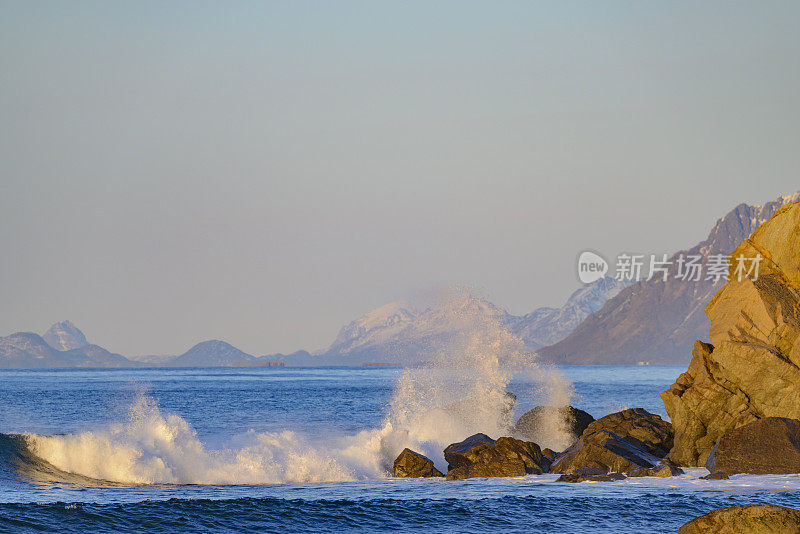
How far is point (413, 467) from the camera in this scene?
32.6 m

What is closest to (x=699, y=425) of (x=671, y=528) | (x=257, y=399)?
(x=671, y=528)

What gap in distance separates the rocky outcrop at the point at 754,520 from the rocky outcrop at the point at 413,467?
50.0 ft

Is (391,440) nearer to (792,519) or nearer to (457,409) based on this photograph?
(457,409)

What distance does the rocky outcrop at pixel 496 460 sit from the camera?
3162cm

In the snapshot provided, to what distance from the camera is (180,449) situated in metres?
34.4

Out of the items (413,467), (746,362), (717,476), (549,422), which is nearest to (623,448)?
(717,476)

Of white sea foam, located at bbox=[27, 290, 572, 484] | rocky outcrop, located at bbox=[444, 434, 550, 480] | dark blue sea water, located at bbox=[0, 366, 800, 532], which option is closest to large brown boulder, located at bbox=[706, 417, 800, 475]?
dark blue sea water, located at bbox=[0, 366, 800, 532]

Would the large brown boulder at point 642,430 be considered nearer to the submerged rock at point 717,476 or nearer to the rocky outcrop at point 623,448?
the rocky outcrop at point 623,448

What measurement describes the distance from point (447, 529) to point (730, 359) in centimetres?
1617

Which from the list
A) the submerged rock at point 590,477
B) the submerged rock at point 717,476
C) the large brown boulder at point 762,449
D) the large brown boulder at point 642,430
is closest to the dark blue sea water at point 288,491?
the submerged rock at point 717,476

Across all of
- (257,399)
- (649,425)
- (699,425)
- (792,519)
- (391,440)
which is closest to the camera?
(792,519)

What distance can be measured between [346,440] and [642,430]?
14.0 metres

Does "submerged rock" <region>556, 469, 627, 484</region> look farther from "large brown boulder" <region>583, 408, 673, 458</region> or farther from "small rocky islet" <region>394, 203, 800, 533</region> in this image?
"large brown boulder" <region>583, 408, 673, 458</region>

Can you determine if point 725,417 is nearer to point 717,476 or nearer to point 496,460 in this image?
point 717,476
